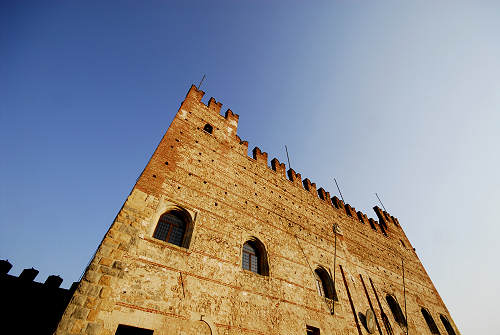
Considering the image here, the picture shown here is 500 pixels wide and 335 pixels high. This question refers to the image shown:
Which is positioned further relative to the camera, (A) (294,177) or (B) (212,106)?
(A) (294,177)

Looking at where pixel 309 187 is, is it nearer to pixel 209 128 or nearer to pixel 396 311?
pixel 209 128

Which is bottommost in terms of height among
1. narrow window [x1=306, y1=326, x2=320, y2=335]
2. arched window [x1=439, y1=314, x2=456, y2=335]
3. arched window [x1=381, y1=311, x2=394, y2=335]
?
narrow window [x1=306, y1=326, x2=320, y2=335]

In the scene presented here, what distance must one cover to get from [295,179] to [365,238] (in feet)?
20.0

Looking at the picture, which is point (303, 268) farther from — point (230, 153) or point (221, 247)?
point (230, 153)

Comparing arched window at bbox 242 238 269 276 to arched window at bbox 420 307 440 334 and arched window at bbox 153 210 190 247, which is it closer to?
arched window at bbox 153 210 190 247

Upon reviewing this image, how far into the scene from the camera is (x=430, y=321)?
40.4 ft

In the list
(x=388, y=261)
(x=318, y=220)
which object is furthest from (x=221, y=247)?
(x=388, y=261)

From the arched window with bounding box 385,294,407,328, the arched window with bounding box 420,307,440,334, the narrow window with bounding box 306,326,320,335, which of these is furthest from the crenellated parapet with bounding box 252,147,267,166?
the arched window with bounding box 420,307,440,334

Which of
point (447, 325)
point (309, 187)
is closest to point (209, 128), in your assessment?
point (309, 187)

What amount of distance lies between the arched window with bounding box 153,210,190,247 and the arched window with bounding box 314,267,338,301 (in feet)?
18.4

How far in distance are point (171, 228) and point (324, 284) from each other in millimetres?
6707

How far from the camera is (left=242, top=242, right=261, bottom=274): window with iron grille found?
24.5 feet

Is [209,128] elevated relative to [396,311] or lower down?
elevated

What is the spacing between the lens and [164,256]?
18.5 ft
